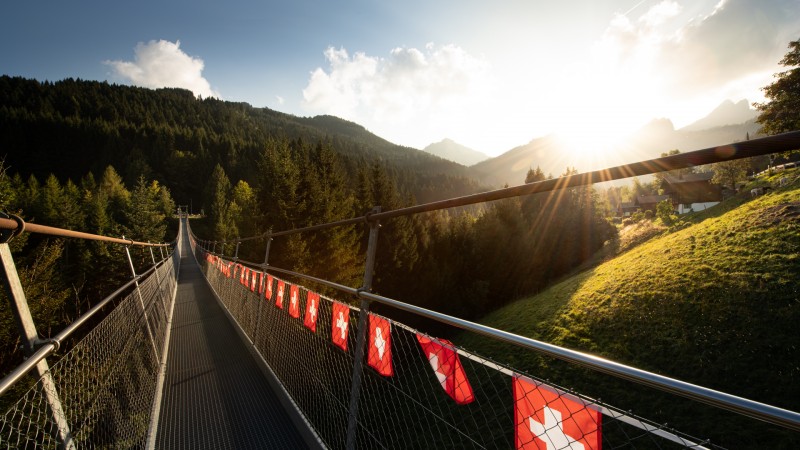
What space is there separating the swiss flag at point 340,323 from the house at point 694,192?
58.7 m

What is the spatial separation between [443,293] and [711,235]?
18897 mm

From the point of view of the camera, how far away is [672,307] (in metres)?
14.4

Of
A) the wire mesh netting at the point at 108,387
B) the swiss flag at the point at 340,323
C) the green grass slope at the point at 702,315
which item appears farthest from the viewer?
the green grass slope at the point at 702,315

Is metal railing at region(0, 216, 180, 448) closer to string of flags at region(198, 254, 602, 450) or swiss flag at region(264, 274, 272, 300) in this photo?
swiss flag at region(264, 274, 272, 300)

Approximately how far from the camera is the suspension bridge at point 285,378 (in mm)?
1091

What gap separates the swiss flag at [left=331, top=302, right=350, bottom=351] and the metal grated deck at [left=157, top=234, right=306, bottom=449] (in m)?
1.23

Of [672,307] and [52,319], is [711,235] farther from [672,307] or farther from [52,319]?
[52,319]

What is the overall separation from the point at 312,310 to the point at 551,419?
239cm

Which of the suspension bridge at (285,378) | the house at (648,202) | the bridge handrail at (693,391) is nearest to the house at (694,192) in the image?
the house at (648,202)

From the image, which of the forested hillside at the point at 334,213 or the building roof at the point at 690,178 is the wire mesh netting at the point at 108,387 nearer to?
the forested hillside at the point at 334,213

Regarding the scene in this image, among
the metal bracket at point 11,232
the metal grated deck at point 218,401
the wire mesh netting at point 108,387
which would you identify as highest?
the metal bracket at point 11,232

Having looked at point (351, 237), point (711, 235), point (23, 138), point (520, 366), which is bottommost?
point (520, 366)

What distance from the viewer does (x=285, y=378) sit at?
3.95m

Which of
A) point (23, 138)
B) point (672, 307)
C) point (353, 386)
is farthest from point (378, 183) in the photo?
point (23, 138)
